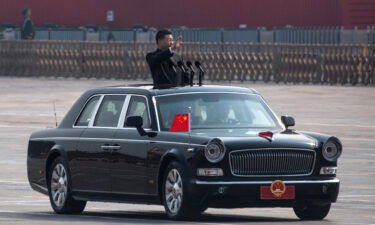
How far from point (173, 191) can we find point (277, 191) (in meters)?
1.00

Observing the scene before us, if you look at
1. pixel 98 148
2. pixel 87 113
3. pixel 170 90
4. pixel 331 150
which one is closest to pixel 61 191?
pixel 98 148

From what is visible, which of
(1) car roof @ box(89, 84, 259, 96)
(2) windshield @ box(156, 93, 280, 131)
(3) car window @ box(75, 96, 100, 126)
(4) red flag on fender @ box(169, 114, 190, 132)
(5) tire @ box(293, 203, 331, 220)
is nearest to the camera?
(4) red flag on fender @ box(169, 114, 190, 132)

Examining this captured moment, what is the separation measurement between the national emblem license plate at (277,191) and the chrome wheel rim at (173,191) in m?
0.79

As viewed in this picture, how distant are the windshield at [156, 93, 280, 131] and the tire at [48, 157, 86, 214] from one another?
4.87 ft

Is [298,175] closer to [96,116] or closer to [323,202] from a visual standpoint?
[323,202]

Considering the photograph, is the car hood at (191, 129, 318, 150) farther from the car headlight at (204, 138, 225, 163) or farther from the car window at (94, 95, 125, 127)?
the car window at (94, 95, 125, 127)

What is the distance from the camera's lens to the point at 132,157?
13.5 m

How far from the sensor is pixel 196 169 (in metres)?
12.5

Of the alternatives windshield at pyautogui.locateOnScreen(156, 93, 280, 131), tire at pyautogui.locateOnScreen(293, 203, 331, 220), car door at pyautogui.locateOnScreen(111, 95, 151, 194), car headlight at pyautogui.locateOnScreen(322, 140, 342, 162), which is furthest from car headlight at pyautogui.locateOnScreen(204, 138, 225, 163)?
tire at pyautogui.locateOnScreen(293, 203, 331, 220)

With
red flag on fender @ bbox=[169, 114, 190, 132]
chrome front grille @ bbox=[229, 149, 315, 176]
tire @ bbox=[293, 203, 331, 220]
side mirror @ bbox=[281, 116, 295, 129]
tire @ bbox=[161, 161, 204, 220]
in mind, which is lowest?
tire @ bbox=[293, 203, 331, 220]

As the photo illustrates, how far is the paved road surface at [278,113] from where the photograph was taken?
13688mm

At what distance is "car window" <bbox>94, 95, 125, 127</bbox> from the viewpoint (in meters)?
14.2

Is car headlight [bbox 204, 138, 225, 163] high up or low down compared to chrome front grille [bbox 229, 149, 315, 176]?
up

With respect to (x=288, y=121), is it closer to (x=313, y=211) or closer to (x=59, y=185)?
(x=313, y=211)
